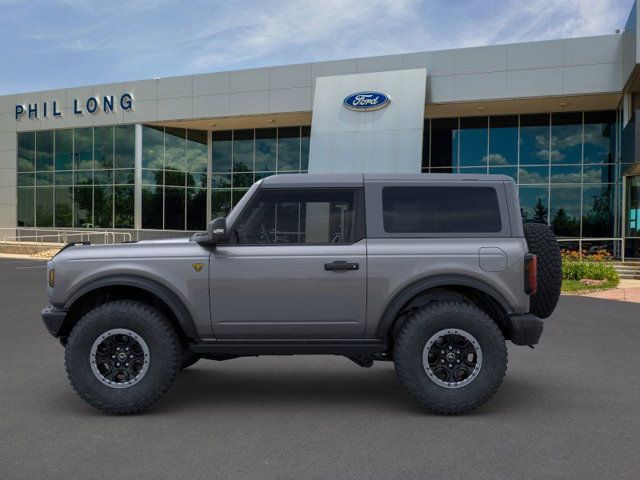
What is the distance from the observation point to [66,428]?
15.5 feet

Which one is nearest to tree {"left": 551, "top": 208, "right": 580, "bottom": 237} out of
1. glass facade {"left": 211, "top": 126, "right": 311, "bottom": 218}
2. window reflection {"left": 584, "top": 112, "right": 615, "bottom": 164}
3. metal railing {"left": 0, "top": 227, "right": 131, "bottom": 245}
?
window reflection {"left": 584, "top": 112, "right": 615, "bottom": 164}

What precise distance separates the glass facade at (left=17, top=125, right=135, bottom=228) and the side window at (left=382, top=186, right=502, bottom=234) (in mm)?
28286

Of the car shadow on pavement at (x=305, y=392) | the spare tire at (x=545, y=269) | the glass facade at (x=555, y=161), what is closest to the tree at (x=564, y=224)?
the glass facade at (x=555, y=161)

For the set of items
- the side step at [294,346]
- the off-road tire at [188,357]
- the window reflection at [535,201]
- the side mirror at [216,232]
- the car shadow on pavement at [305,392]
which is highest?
the window reflection at [535,201]

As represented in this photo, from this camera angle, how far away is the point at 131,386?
500cm

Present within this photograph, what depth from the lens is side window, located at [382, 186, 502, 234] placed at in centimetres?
523

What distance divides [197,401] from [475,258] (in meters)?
2.75

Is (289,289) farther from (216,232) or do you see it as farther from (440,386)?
(440,386)

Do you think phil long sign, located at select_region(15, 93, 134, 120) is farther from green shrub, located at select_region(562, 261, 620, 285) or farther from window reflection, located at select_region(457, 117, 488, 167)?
green shrub, located at select_region(562, 261, 620, 285)

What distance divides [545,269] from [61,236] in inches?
1258

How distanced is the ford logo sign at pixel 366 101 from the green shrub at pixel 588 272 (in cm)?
1018

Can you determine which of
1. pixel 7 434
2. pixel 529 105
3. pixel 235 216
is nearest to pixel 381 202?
pixel 235 216

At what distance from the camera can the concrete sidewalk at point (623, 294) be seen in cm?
1414

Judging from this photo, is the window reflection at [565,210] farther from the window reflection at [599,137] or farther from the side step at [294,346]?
the side step at [294,346]
